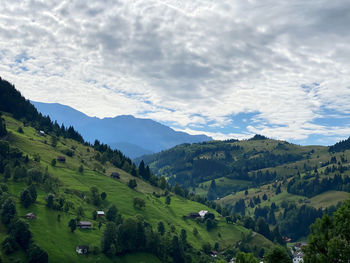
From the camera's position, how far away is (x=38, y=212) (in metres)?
140

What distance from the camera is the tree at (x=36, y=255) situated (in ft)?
356

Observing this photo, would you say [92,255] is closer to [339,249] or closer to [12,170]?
[12,170]

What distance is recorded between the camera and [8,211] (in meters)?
124

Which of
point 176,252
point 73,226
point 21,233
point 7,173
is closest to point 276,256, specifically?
point 21,233

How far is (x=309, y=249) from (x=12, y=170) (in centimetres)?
15912

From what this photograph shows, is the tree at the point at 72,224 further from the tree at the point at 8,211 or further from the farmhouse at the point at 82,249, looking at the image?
the tree at the point at 8,211

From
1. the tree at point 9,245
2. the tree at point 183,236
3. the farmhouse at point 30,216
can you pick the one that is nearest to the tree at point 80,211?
the farmhouse at point 30,216

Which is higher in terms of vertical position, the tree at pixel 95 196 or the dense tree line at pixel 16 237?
the tree at pixel 95 196

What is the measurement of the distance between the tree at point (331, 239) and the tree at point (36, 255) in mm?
93635

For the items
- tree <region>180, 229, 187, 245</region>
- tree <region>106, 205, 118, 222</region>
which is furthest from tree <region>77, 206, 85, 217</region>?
tree <region>180, 229, 187, 245</region>

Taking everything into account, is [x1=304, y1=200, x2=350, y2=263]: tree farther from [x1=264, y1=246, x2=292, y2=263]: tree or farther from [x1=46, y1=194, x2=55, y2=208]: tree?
[x1=46, y1=194, x2=55, y2=208]: tree

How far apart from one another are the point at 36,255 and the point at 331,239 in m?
99.4

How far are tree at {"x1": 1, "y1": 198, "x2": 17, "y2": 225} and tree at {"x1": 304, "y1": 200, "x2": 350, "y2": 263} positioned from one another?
113m

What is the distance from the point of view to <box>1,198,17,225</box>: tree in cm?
12200
